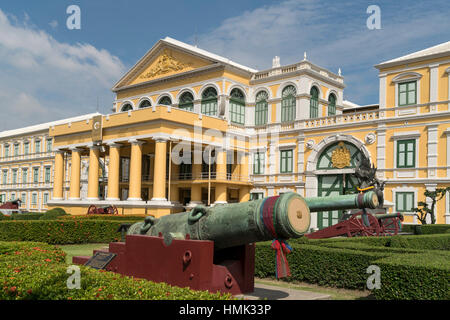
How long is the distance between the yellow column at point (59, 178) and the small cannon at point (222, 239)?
107 feet

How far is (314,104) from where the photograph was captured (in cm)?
3569

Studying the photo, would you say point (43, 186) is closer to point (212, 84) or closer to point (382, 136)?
point (212, 84)

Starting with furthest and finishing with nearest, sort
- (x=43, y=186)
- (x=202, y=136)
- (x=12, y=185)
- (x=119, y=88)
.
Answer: (x=12, y=185), (x=43, y=186), (x=119, y=88), (x=202, y=136)

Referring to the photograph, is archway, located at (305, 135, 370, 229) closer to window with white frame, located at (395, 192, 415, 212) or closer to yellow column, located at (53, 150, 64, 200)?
window with white frame, located at (395, 192, 415, 212)

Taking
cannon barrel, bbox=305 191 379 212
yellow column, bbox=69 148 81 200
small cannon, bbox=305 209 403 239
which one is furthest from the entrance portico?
cannon barrel, bbox=305 191 379 212

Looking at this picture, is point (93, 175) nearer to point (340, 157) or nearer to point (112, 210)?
point (112, 210)

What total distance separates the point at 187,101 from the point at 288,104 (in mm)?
9200

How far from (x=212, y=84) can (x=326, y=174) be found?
12.1m

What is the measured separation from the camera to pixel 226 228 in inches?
293

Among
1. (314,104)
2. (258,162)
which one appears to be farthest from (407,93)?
(258,162)

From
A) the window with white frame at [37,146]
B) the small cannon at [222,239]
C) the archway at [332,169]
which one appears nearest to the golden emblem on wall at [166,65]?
the archway at [332,169]

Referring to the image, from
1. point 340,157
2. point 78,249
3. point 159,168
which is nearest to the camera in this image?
point 78,249

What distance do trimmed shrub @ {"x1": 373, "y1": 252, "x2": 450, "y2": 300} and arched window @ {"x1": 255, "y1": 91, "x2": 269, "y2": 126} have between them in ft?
95.0
